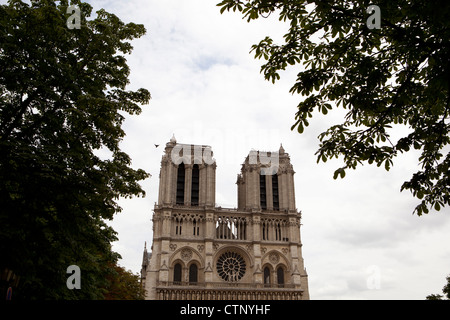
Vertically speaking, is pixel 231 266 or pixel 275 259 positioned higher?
pixel 275 259

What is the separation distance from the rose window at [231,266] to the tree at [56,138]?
33.0 meters

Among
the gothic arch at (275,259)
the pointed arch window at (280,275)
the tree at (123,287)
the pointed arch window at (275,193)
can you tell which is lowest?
the tree at (123,287)

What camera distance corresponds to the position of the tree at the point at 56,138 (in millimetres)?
8211

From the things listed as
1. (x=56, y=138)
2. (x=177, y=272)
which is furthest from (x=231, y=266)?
(x=56, y=138)

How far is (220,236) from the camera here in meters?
45.5

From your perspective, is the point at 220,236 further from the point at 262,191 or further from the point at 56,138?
the point at 56,138

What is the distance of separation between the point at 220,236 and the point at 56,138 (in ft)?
Answer: 122

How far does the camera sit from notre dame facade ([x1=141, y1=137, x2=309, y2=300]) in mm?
41500

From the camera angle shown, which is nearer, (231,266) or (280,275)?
(231,266)

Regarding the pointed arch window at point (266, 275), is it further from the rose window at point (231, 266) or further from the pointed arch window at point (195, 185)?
the pointed arch window at point (195, 185)

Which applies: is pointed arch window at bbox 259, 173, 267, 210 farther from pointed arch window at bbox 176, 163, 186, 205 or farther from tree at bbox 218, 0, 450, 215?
tree at bbox 218, 0, 450, 215

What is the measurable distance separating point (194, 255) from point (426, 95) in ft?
127

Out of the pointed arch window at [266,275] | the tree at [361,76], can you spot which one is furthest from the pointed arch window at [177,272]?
the tree at [361,76]
